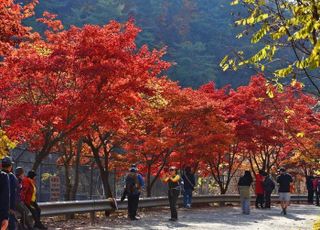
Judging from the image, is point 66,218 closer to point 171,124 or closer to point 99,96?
point 99,96

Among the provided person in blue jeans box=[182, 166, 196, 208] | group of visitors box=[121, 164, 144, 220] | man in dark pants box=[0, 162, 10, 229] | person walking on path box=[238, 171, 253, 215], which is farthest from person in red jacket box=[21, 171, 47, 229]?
person in blue jeans box=[182, 166, 196, 208]

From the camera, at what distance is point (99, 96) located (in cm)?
1622

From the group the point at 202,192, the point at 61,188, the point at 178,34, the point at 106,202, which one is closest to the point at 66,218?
the point at 106,202

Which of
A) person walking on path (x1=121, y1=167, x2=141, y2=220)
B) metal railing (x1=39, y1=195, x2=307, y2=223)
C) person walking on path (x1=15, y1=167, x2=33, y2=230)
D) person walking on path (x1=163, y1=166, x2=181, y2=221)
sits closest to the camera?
person walking on path (x1=15, y1=167, x2=33, y2=230)

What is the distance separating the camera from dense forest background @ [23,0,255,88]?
208 ft

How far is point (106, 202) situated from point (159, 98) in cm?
485

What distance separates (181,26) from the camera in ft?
246

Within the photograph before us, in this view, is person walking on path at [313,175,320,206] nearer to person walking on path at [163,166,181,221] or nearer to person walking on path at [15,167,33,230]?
person walking on path at [163,166,181,221]

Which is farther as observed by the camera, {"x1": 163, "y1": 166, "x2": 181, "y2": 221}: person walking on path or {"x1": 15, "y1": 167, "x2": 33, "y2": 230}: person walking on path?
{"x1": 163, "y1": 166, "x2": 181, "y2": 221}: person walking on path

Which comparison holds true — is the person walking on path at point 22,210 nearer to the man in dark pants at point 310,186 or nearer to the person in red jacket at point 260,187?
the person in red jacket at point 260,187

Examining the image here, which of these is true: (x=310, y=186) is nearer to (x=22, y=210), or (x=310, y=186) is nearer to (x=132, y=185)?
(x=132, y=185)

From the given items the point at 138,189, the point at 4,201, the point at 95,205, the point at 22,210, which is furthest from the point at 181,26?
the point at 4,201

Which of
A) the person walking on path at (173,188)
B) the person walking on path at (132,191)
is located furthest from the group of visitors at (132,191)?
the person walking on path at (173,188)

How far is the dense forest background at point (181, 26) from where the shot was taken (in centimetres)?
6347
